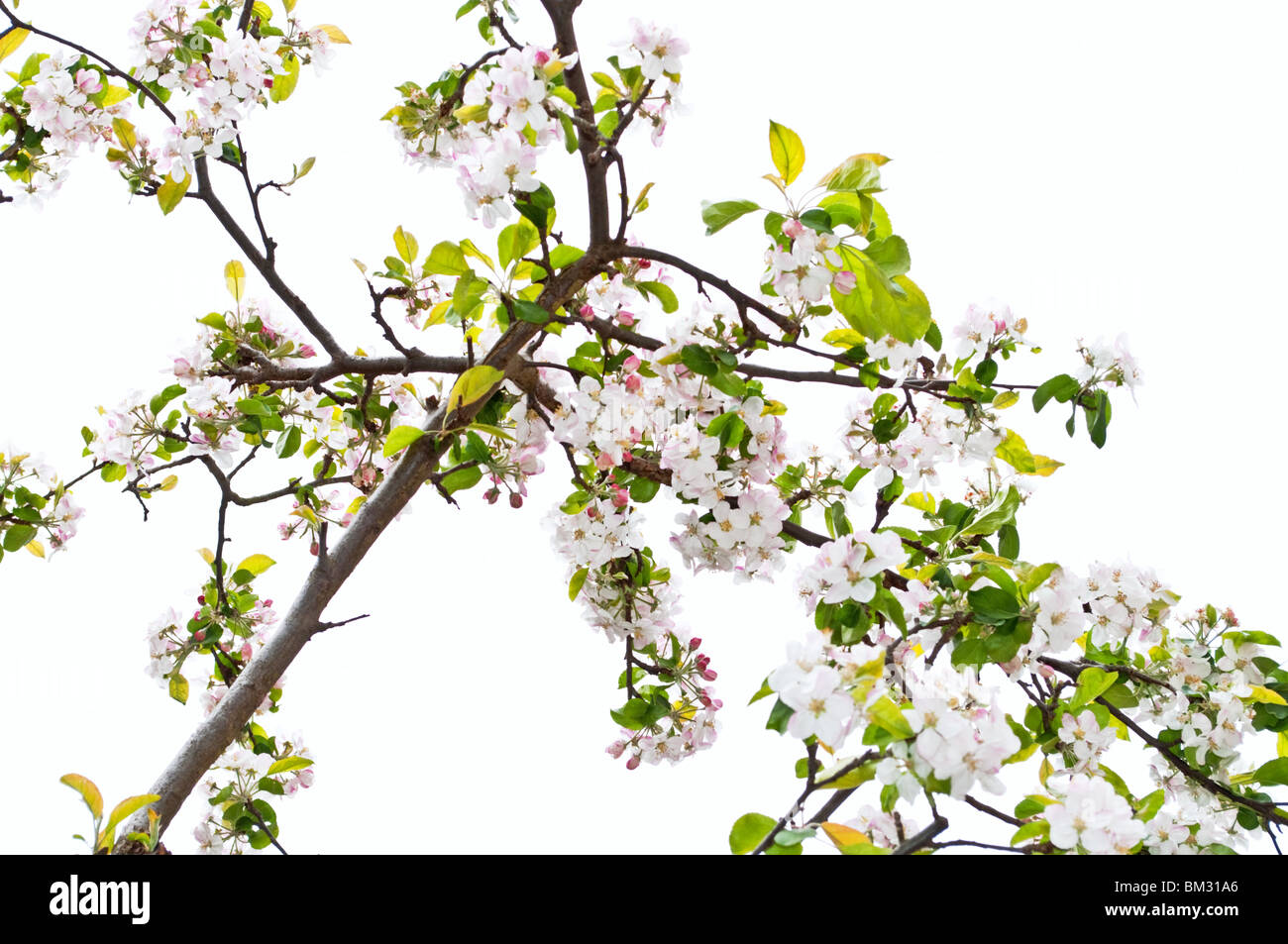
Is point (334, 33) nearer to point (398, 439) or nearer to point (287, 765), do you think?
point (398, 439)

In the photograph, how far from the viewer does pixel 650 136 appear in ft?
4.37

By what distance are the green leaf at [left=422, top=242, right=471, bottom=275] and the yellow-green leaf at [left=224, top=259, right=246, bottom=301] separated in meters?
0.58

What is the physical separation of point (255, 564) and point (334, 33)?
107 cm

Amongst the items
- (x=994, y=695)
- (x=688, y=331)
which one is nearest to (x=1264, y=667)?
(x=994, y=695)

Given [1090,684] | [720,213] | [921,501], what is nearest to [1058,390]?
[921,501]

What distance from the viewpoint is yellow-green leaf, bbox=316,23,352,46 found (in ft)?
6.48

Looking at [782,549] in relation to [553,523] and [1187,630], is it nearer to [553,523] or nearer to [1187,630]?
[553,523]

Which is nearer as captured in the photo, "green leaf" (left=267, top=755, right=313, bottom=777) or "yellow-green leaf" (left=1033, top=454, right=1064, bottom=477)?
"green leaf" (left=267, top=755, right=313, bottom=777)

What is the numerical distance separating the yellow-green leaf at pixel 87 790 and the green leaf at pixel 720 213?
89cm

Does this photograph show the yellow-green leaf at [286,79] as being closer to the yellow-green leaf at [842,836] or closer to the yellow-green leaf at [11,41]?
the yellow-green leaf at [11,41]

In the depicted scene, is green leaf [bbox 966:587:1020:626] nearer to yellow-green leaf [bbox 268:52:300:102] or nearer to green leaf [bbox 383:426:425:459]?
green leaf [bbox 383:426:425:459]

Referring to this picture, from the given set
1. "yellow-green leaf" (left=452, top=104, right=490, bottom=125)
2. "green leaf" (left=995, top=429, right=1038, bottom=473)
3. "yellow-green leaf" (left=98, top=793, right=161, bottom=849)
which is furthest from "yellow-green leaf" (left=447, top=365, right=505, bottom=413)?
"green leaf" (left=995, top=429, right=1038, bottom=473)
